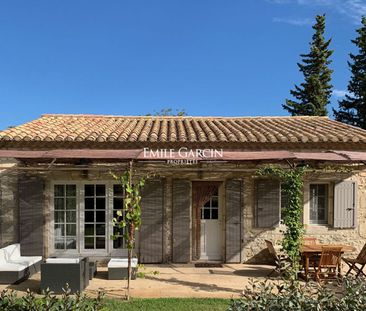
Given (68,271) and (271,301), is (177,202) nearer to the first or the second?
(68,271)

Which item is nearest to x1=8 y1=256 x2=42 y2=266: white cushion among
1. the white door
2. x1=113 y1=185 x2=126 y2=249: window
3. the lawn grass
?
x1=113 y1=185 x2=126 y2=249: window

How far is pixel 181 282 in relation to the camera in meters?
8.68

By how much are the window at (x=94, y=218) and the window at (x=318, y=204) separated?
630 centimetres

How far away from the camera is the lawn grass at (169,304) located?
658 cm

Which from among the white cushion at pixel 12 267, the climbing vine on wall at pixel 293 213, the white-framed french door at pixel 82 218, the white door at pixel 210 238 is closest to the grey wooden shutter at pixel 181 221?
the white door at pixel 210 238

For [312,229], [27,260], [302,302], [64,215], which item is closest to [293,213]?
[312,229]

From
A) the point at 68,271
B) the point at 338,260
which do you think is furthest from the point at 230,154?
the point at 68,271

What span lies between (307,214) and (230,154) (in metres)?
3.77

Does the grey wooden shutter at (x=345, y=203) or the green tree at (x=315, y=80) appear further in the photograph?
the green tree at (x=315, y=80)

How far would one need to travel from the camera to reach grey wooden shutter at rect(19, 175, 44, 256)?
34.1 feet

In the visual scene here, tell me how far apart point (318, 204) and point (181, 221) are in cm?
425

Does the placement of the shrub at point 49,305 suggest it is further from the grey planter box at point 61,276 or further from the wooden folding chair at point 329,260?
the wooden folding chair at point 329,260

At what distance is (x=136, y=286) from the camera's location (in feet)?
27.0

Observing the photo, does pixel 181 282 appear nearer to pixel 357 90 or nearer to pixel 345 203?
pixel 345 203
